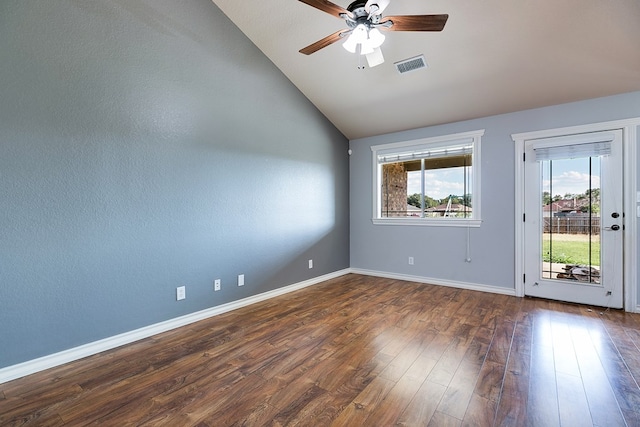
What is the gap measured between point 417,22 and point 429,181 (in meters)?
2.81

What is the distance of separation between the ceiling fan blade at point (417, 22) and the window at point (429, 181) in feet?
7.69

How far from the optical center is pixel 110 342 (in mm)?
2459

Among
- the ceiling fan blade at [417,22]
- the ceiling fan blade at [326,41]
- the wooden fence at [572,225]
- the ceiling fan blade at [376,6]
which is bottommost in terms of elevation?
the wooden fence at [572,225]

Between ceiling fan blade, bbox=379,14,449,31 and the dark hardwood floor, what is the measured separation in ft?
8.16

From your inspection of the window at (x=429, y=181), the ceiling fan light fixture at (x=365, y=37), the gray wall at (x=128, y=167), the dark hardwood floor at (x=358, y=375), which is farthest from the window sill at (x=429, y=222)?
the ceiling fan light fixture at (x=365, y=37)

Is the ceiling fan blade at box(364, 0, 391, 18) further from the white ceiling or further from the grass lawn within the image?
the grass lawn

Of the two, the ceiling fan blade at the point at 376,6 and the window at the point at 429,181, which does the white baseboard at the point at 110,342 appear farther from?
the ceiling fan blade at the point at 376,6

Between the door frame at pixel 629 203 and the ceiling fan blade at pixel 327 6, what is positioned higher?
the ceiling fan blade at pixel 327 6

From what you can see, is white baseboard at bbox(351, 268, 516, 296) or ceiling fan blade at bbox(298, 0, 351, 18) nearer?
ceiling fan blade at bbox(298, 0, 351, 18)

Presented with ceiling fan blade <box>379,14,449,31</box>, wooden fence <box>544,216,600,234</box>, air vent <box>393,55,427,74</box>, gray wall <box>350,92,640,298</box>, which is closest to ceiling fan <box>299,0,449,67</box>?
ceiling fan blade <box>379,14,449,31</box>

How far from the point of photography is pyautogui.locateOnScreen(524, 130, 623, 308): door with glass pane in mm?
3350

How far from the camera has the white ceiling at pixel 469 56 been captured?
2623mm

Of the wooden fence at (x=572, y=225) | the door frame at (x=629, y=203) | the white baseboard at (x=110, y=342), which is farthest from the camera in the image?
the wooden fence at (x=572, y=225)

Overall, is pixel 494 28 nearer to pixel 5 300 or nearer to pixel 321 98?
pixel 321 98
